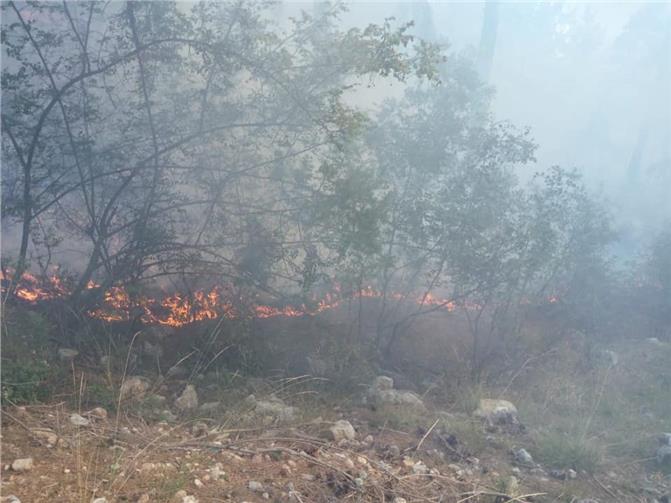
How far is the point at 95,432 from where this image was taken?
3.66m

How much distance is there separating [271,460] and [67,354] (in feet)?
9.03

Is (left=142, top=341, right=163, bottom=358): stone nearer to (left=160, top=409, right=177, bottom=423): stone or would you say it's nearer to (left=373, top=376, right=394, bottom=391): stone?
(left=160, top=409, right=177, bottom=423): stone

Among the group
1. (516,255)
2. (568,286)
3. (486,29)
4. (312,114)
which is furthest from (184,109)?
(486,29)

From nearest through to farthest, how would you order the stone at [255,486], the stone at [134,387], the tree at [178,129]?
the stone at [255,486] < the stone at [134,387] < the tree at [178,129]

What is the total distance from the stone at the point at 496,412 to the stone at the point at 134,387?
3242 mm

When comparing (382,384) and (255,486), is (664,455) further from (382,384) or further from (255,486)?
(255,486)

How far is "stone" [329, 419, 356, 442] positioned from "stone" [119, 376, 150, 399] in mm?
1555

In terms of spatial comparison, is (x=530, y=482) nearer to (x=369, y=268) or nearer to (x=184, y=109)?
(x=369, y=268)

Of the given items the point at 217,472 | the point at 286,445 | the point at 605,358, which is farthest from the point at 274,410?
the point at 605,358

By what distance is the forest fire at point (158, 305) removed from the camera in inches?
265

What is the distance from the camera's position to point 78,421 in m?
3.72

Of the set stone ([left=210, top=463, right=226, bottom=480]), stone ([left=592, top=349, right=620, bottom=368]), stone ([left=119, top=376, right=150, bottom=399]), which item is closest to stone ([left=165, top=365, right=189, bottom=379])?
stone ([left=119, top=376, right=150, bottom=399])

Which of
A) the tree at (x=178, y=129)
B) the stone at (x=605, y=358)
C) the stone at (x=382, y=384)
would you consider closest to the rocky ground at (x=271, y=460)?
the stone at (x=382, y=384)

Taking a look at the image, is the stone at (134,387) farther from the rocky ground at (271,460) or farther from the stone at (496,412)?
the stone at (496,412)
